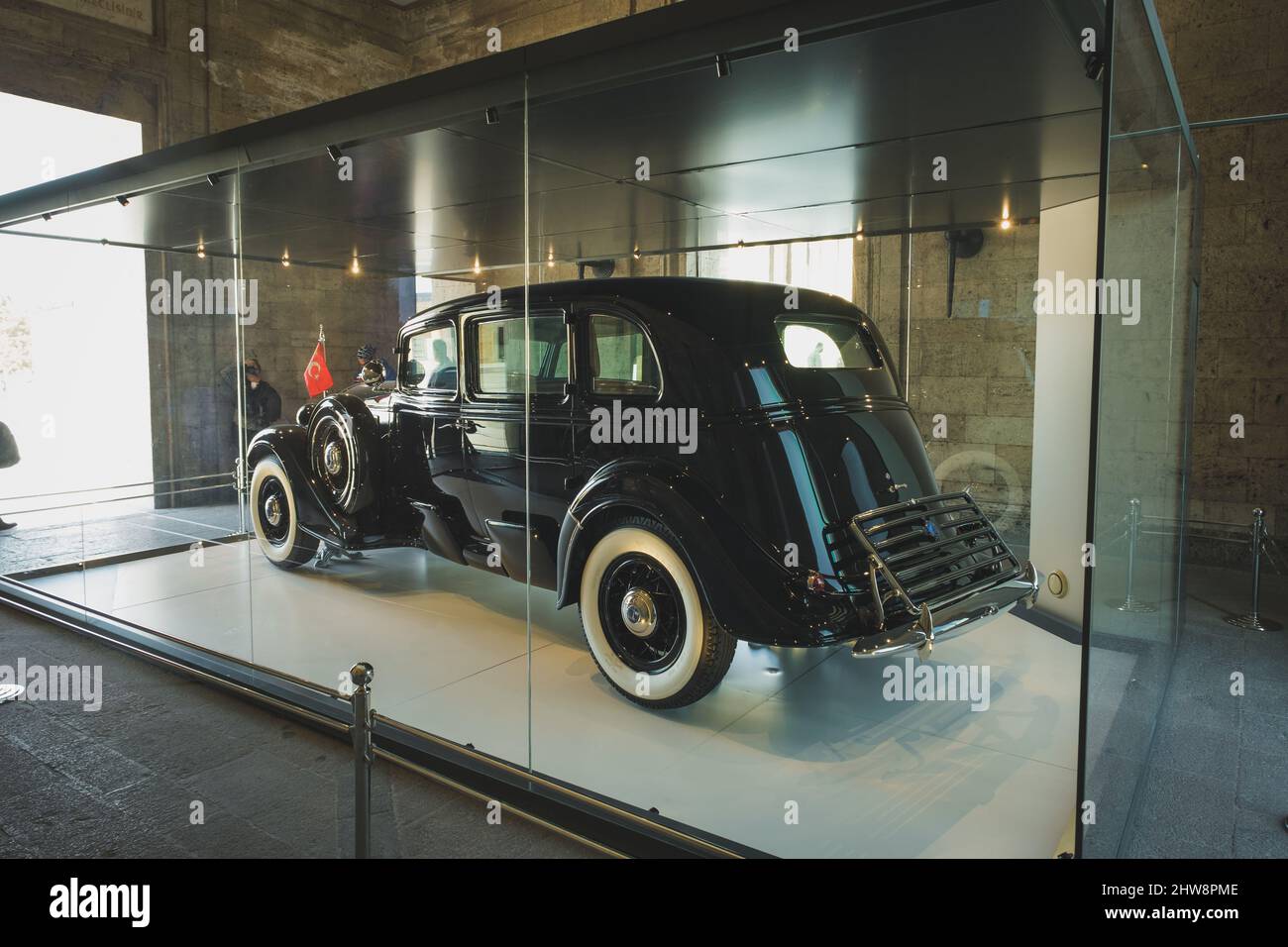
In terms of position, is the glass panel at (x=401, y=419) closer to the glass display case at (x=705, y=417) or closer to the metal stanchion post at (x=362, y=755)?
the glass display case at (x=705, y=417)

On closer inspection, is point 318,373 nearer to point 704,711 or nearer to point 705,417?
point 705,417

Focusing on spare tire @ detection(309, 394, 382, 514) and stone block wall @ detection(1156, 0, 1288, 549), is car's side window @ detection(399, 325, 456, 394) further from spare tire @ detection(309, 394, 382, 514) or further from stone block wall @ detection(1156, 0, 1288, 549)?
stone block wall @ detection(1156, 0, 1288, 549)

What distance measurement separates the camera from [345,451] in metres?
4.63

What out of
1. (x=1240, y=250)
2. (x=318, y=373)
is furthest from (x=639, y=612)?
(x=1240, y=250)

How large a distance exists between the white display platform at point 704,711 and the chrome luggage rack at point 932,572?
0.48 metres

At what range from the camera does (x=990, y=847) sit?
2.88 meters

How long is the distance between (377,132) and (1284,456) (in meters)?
7.54

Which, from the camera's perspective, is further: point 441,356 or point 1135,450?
point 441,356

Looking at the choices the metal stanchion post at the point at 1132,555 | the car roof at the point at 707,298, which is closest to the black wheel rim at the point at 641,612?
the car roof at the point at 707,298

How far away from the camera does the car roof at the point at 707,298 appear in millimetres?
3664

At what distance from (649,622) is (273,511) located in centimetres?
224

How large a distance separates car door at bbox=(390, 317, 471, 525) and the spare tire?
135 mm

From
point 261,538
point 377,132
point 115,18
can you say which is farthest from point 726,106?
point 115,18

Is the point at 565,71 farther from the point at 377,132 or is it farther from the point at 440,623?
the point at 440,623
